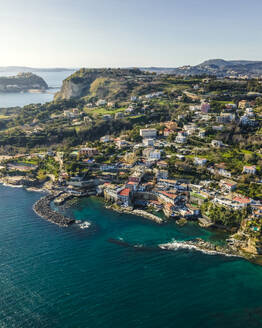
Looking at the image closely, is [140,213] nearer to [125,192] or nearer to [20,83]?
[125,192]

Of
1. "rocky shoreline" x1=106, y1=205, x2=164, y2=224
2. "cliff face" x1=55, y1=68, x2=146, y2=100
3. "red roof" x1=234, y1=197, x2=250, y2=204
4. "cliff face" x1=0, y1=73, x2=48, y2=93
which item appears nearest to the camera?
"red roof" x1=234, y1=197, x2=250, y2=204

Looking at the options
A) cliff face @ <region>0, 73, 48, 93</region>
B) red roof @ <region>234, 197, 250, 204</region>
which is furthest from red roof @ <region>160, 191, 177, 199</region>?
cliff face @ <region>0, 73, 48, 93</region>

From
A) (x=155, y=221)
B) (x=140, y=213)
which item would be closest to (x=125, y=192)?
(x=140, y=213)

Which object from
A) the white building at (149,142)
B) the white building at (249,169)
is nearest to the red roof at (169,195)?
the white building at (249,169)

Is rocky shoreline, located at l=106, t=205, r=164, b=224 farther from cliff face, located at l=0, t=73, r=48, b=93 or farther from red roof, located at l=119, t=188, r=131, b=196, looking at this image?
cliff face, located at l=0, t=73, r=48, b=93

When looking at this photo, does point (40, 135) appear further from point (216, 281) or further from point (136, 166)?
point (216, 281)

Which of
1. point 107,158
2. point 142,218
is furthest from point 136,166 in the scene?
point 142,218

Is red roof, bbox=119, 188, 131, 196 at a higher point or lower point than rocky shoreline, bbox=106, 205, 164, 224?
higher
